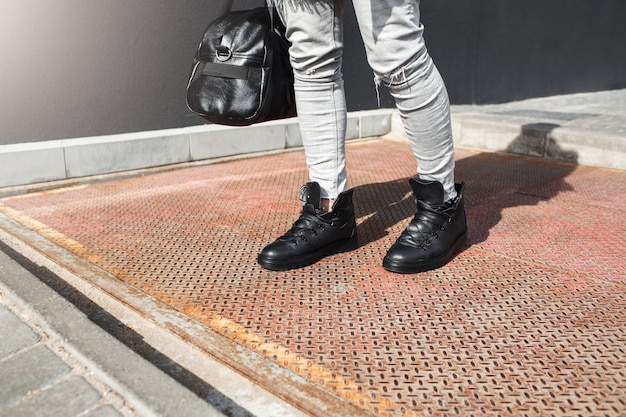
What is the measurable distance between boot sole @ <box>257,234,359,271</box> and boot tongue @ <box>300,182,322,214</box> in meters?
0.14

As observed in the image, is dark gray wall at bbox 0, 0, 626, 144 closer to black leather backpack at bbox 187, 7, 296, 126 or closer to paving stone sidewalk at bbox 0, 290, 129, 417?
black leather backpack at bbox 187, 7, 296, 126

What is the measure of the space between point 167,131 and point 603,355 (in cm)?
291

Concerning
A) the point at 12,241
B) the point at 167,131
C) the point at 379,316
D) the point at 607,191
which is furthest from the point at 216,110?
the point at 607,191

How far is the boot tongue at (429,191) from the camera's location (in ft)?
6.23

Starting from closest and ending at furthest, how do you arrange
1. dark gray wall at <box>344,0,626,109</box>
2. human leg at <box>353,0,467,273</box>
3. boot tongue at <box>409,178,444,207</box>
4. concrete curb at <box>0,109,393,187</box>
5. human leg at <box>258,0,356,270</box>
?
1. human leg at <box>353,0,467,273</box>
2. human leg at <box>258,0,356,270</box>
3. boot tongue at <box>409,178,444,207</box>
4. concrete curb at <box>0,109,393,187</box>
5. dark gray wall at <box>344,0,626,109</box>

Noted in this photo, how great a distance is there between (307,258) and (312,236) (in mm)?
77

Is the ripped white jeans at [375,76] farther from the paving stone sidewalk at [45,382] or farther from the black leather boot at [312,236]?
the paving stone sidewalk at [45,382]

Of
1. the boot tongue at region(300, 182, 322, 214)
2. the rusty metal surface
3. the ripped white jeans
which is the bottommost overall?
the rusty metal surface

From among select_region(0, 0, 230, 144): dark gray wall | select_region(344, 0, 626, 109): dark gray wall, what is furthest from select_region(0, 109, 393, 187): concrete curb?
select_region(344, 0, 626, 109): dark gray wall

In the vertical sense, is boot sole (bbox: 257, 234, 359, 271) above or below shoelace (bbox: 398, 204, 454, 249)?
below

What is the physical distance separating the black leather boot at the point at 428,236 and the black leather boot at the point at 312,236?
212 millimetres

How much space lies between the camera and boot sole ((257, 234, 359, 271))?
74.7 inches

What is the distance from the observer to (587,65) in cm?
646

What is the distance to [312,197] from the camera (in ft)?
6.48
